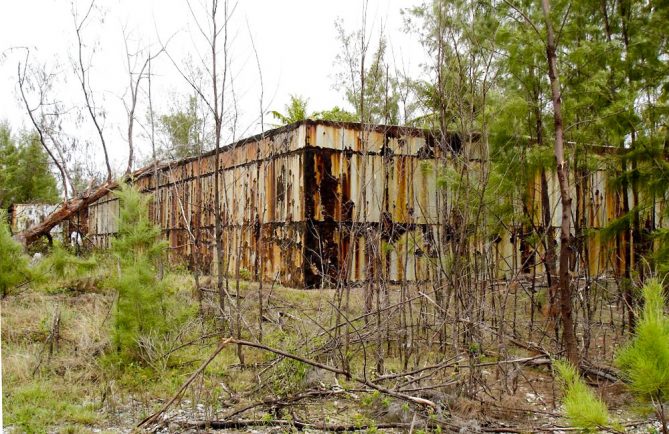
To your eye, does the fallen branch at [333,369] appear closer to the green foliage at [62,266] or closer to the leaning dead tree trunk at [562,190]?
the leaning dead tree trunk at [562,190]

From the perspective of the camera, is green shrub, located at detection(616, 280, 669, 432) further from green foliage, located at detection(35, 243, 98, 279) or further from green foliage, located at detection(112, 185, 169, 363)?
green foliage, located at detection(35, 243, 98, 279)

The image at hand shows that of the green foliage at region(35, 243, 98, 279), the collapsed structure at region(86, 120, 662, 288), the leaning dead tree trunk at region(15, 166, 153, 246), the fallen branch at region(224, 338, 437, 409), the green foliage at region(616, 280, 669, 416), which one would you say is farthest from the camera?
the leaning dead tree trunk at region(15, 166, 153, 246)

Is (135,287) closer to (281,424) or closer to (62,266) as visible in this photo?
(281,424)

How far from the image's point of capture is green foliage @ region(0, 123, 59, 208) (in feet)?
92.5

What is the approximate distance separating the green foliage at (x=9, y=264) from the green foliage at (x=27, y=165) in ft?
73.0

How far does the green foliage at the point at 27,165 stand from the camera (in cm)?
2819

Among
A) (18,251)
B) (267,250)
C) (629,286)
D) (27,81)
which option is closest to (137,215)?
(18,251)

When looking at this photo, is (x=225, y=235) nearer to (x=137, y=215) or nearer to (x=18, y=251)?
(x=18, y=251)

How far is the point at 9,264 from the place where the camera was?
7.52m

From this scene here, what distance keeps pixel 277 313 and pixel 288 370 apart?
2.30 metres

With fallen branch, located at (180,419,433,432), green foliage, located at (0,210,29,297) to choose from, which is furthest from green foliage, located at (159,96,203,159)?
fallen branch, located at (180,419,433,432)

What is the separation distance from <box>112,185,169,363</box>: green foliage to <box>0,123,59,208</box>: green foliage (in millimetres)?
24488

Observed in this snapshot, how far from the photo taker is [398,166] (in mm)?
10234

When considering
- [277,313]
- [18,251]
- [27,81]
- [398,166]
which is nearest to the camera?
[277,313]
